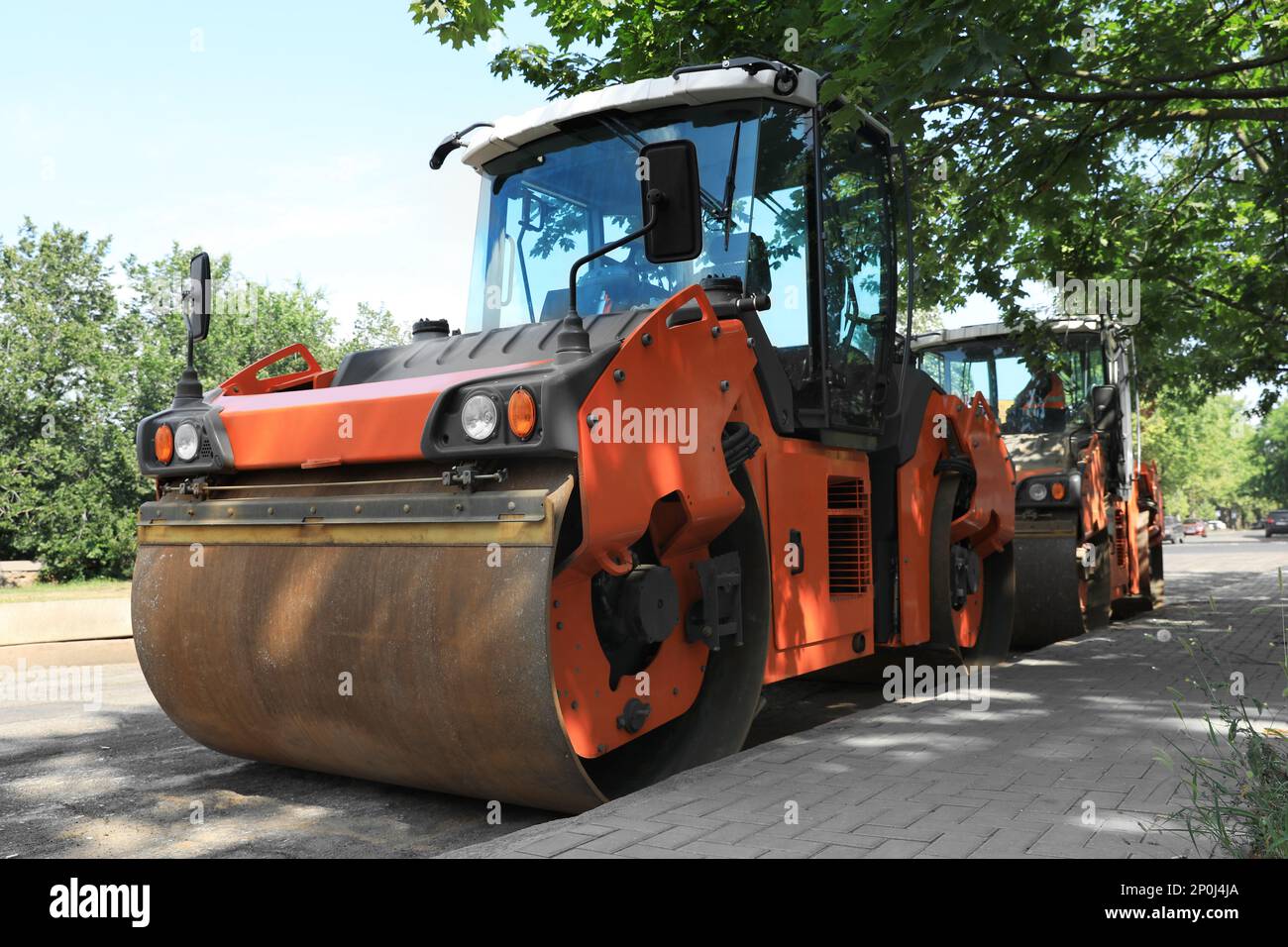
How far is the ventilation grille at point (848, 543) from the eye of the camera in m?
6.16

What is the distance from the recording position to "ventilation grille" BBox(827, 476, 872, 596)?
20.2ft

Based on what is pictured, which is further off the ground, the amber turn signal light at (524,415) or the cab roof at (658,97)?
the cab roof at (658,97)

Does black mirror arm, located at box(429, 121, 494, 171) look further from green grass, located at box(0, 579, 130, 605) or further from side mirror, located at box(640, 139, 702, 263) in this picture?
green grass, located at box(0, 579, 130, 605)

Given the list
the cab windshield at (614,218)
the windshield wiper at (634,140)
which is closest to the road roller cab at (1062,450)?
the cab windshield at (614,218)

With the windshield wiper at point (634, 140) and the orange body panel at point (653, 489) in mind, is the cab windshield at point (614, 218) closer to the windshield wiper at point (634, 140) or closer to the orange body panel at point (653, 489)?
the windshield wiper at point (634, 140)

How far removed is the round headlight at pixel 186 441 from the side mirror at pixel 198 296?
490mm

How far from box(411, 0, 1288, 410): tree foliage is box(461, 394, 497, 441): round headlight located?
9.69ft

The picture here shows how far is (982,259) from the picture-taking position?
10.9 metres

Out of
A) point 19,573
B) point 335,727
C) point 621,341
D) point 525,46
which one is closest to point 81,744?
point 335,727

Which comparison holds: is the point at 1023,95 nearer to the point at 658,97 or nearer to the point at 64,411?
the point at 658,97

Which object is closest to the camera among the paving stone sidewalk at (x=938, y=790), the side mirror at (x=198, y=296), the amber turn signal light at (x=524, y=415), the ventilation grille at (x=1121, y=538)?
the paving stone sidewalk at (x=938, y=790)

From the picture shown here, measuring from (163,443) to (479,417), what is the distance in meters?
1.83

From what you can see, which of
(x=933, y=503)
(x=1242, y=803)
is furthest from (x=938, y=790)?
(x=933, y=503)

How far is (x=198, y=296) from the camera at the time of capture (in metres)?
5.21
